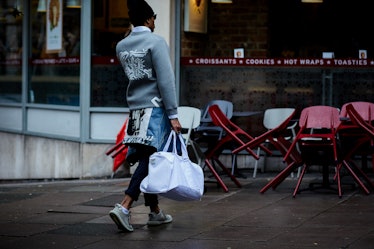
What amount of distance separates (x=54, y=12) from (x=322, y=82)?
4.58 metres

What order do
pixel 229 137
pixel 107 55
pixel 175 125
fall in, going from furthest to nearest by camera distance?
pixel 107 55
pixel 229 137
pixel 175 125

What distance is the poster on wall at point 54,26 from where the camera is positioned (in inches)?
575

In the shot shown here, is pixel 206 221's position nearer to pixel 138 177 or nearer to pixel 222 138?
pixel 138 177

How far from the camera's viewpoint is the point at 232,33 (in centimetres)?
1361

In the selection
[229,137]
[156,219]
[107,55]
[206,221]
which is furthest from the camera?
[107,55]

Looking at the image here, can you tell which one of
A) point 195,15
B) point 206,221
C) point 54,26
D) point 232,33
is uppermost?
point 195,15

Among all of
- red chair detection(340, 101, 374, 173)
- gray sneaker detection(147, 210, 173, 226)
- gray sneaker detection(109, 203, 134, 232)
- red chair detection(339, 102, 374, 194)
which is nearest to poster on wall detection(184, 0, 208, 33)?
red chair detection(340, 101, 374, 173)

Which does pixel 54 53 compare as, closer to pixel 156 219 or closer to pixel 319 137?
pixel 319 137

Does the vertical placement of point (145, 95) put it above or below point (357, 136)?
Result: above

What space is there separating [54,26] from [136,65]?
6923 millimetres

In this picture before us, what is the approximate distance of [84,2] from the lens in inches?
545

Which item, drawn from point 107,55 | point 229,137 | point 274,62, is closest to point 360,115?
point 229,137

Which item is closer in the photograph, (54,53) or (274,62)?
(274,62)

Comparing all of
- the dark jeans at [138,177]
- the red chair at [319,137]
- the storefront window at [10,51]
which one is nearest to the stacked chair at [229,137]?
the red chair at [319,137]
